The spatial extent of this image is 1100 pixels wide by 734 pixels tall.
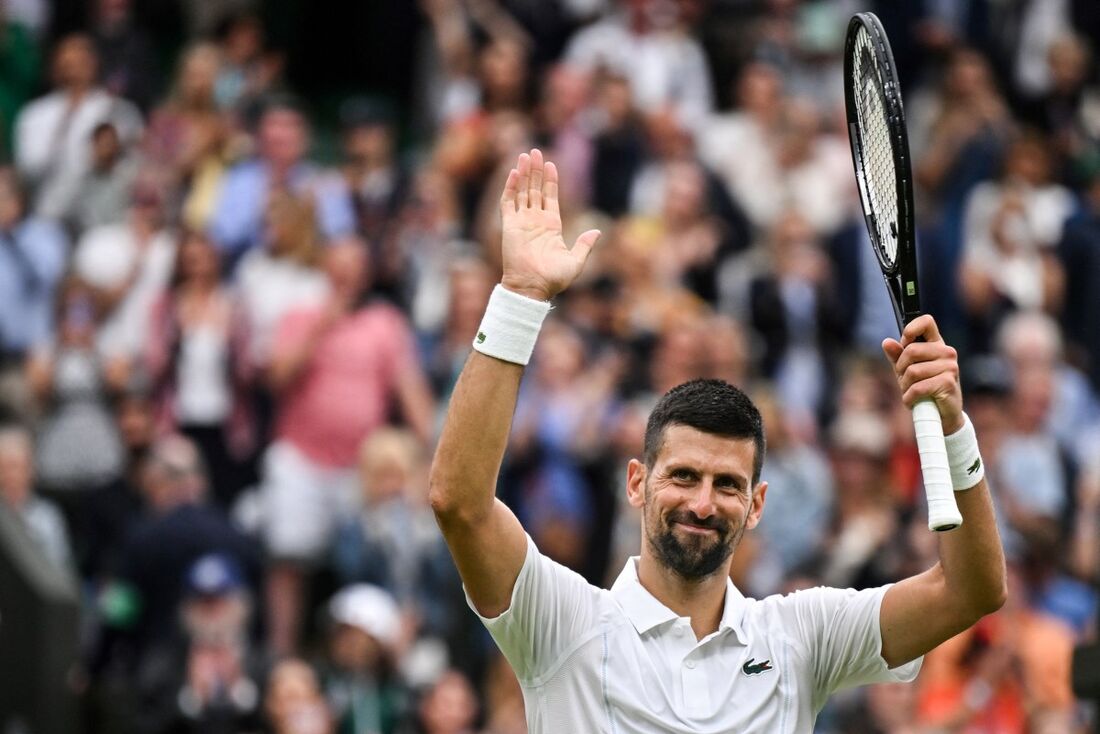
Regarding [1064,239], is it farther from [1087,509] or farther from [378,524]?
[378,524]

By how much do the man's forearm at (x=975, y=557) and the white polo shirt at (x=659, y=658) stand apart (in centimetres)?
22

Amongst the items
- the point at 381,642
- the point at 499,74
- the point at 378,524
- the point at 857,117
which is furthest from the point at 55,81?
the point at 857,117

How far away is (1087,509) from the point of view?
11383 millimetres

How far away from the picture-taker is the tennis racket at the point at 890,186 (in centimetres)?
491

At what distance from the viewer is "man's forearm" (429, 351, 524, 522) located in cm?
486

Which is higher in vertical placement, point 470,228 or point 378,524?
point 470,228

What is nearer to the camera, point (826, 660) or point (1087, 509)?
point (826, 660)

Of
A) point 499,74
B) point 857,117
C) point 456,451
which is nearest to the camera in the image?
point 456,451

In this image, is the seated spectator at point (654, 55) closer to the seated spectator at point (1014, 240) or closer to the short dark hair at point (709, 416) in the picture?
the seated spectator at point (1014, 240)

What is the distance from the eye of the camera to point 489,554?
4.92 m

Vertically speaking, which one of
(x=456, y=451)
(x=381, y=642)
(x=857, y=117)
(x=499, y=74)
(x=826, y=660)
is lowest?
(x=381, y=642)

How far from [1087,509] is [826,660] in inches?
251

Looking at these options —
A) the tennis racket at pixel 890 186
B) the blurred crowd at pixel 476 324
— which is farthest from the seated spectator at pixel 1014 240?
the tennis racket at pixel 890 186

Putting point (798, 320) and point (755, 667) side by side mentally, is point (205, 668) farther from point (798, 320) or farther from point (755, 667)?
point (755, 667)
